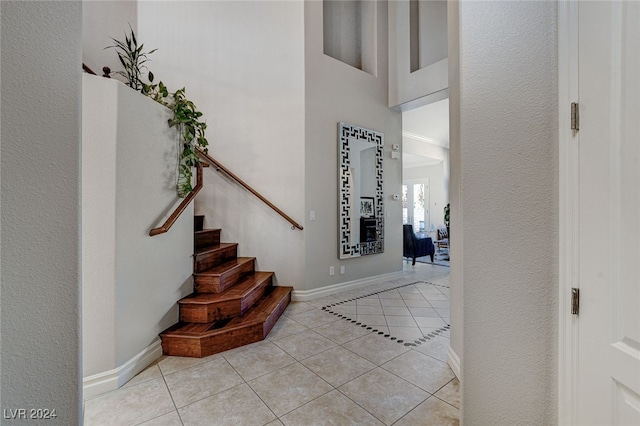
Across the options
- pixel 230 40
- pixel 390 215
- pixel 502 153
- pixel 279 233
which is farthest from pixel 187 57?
pixel 502 153

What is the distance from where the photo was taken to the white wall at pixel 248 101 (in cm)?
355

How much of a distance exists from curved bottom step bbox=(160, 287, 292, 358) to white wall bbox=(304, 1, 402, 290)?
109 centimetres

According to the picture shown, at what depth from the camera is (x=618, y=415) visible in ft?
2.48

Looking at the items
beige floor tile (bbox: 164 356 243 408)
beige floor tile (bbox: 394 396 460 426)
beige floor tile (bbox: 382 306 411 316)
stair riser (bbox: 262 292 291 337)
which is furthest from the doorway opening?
beige floor tile (bbox: 164 356 243 408)

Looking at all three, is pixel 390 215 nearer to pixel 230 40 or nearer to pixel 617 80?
pixel 230 40

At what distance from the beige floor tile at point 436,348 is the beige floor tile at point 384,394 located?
500mm

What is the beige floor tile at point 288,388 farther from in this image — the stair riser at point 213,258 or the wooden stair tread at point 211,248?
the wooden stair tread at point 211,248

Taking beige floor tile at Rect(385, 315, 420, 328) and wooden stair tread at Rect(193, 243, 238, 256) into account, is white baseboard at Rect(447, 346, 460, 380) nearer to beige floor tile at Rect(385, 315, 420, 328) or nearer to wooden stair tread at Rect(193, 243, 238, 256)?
beige floor tile at Rect(385, 315, 420, 328)

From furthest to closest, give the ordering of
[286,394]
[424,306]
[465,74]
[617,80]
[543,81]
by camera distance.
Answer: [424,306]
[286,394]
[465,74]
[543,81]
[617,80]

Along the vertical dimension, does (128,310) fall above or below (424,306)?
above

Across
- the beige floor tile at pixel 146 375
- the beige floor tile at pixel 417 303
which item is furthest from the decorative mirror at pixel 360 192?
the beige floor tile at pixel 146 375

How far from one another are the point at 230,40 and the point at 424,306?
4.45m

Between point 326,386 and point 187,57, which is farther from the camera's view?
point 187,57

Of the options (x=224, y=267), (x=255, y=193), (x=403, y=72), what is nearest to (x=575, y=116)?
(x=224, y=267)
